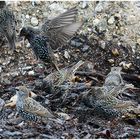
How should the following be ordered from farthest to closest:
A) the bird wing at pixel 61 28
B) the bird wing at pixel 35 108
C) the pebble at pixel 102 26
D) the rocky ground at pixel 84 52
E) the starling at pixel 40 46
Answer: the pebble at pixel 102 26 < the starling at pixel 40 46 < the rocky ground at pixel 84 52 < the bird wing at pixel 61 28 < the bird wing at pixel 35 108

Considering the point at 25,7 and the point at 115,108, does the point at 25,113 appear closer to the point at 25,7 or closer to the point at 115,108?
the point at 115,108

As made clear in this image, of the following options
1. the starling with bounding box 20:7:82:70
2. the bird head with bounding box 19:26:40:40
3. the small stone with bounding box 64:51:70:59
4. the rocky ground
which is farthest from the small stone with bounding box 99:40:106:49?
the bird head with bounding box 19:26:40:40

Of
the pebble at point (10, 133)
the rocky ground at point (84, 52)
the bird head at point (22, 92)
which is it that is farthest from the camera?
the rocky ground at point (84, 52)

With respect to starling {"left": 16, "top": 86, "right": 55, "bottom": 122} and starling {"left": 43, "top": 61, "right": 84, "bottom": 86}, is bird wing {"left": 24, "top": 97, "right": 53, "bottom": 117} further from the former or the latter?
starling {"left": 43, "top": 61, "right": 84, "bottom": 86}

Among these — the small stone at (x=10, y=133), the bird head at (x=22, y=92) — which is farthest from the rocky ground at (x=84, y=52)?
the small stone at (x=10, y=133)

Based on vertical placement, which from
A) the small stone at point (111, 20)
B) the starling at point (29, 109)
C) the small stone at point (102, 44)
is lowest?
the starling at point (29, 109)

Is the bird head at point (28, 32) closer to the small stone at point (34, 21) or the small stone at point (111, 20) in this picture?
the small stone at point (34, 21)

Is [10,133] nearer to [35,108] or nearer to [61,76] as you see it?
[35,108]
